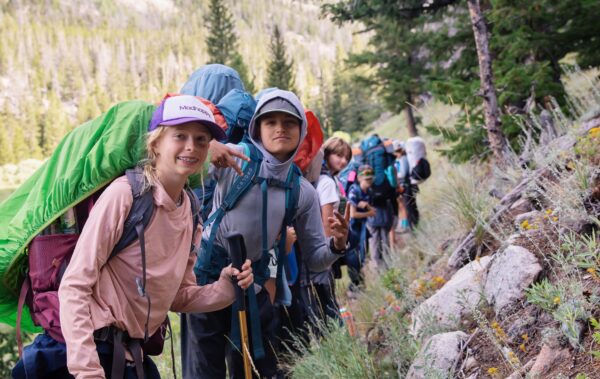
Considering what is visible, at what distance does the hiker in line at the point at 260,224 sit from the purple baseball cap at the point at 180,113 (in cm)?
44

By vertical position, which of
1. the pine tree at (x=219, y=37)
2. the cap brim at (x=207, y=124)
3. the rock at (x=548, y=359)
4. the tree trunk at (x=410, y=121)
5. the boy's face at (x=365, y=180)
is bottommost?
the rock at (x=548, y=359)

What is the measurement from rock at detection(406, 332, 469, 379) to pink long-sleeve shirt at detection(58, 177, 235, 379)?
4.24 feet

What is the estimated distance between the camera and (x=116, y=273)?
212 cm

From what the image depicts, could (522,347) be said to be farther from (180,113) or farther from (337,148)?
(337,148)

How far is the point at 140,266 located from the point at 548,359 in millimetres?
1812

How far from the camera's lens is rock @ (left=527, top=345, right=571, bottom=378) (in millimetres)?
2172

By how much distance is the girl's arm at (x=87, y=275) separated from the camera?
6.09ft

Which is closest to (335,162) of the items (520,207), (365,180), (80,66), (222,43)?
(365,180)

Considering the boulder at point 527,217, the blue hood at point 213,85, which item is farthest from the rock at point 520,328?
the blue hood at point 213,85

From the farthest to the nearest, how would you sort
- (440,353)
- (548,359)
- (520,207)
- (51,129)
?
(51,129) → (520,207) → (440,353) → (548,359)

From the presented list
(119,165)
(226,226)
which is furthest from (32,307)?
(226,226)

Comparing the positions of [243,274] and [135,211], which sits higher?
[135,211]

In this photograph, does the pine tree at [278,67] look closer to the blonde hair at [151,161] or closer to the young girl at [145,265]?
the young girl at [145,265]

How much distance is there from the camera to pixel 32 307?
221cm
